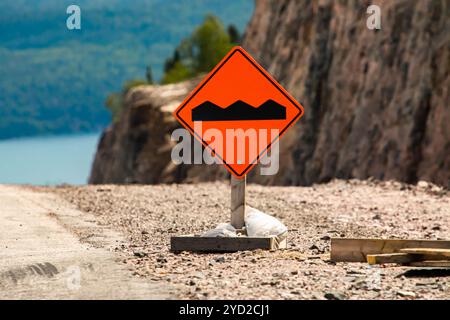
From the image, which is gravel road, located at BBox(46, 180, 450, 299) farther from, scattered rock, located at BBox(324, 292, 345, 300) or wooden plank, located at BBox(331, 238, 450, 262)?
wooden plank, located at BBox(331, 238, 450, 262)

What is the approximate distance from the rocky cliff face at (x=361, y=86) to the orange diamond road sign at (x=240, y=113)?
15.6 metres

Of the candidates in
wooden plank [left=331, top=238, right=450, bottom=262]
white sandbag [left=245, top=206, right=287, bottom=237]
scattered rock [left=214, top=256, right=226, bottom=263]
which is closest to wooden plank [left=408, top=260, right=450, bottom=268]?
wooden plank [left=331, top=238, right=450, bottom=262]

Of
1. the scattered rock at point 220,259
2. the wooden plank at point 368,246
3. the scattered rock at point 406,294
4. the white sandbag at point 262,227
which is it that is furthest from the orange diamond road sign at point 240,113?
the scattered rock at point 406,294

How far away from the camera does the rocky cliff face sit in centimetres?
3075

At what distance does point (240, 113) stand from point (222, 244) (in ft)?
4.90

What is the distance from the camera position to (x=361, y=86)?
37.8m

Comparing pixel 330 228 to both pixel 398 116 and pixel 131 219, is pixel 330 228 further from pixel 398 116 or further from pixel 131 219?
pixel 398 116

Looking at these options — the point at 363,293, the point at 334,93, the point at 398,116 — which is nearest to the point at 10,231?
the point at 363,293

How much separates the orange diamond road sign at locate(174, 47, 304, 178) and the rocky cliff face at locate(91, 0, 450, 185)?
15618mm

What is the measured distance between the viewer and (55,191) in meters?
23.2

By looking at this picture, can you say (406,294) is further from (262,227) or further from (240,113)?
(240,113)

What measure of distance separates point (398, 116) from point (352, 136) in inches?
147

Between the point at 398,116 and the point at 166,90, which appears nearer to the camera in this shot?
the point at 398,116

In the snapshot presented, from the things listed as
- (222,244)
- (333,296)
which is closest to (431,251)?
(333,296)
